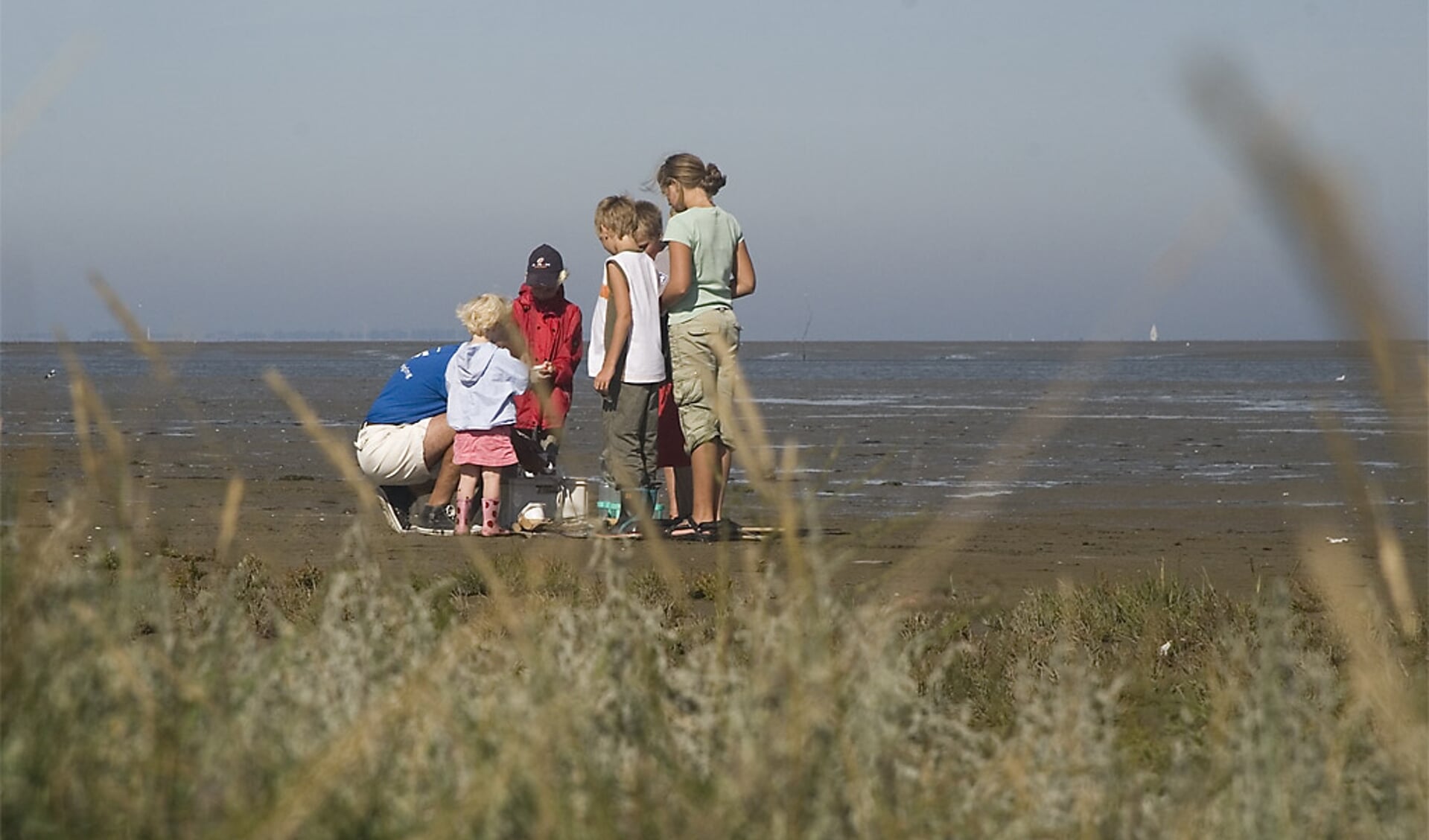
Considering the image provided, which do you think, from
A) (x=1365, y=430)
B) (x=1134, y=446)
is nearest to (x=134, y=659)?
(x=1134, y=446)

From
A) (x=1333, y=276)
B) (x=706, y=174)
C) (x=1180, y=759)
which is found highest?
(x=706, y=174)

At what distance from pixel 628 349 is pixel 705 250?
72cm

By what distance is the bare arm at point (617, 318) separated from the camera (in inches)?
351

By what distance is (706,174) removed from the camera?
350 inches

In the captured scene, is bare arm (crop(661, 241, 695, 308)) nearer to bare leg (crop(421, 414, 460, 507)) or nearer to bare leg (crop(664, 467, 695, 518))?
bare leg (crop(664, 467, 695, 518))

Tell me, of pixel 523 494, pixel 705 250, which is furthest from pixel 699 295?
pixel 523 494

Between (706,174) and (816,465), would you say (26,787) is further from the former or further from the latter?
(816,465)

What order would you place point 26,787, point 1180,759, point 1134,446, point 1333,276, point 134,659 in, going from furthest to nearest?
point 1134,446
point 1180,759
point 134,659
point 26,787
point 1333,276

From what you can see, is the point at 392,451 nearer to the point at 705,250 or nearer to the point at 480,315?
the point at 480,315

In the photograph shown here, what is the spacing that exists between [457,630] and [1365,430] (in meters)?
20.9

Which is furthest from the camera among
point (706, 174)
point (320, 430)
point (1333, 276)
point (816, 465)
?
point (816, 465)

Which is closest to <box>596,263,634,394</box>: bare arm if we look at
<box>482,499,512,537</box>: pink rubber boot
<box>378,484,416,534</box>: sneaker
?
<box>482,499,512,537</box>: pink rubber boot

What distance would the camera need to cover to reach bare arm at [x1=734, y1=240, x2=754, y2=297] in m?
8.95

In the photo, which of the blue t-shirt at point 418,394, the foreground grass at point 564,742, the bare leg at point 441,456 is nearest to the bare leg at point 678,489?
the bare leg at point 441,456
